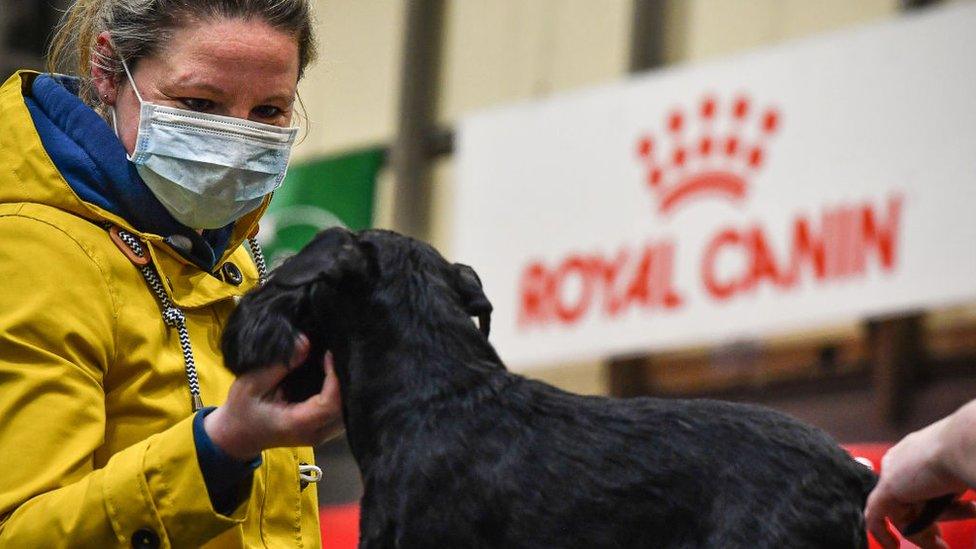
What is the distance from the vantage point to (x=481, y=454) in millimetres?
1784

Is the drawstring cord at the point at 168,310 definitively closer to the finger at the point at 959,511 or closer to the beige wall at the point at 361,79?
the finger at the point at 959,511

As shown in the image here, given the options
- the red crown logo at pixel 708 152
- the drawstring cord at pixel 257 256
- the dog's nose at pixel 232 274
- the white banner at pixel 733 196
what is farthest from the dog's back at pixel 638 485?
the red crown logo at pixel 708 152

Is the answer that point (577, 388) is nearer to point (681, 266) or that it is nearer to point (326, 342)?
point (681, 266)

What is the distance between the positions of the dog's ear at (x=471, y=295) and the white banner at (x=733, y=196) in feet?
16.4

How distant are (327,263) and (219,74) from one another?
601 mm

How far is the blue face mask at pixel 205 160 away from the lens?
2404 mm

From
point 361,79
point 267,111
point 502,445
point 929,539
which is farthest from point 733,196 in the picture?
point 502,445

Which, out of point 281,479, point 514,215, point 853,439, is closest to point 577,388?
point 514,215

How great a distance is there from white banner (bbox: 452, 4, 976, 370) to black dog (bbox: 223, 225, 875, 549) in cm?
512

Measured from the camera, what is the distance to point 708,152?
25.9 feet

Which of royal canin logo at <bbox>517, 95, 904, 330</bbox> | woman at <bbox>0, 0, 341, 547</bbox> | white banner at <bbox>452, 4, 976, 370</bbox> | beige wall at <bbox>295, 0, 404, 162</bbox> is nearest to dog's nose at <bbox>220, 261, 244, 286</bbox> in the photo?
woman at <bbox>0, 0, 341, 547</bbox>

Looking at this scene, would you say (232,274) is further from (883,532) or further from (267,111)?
(883,532)

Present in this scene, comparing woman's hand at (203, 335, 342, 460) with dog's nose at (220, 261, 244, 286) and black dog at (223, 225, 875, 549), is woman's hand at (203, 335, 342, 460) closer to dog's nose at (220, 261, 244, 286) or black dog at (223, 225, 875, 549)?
black dog at (223, 225, 875, 549)

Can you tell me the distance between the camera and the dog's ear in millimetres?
1997
